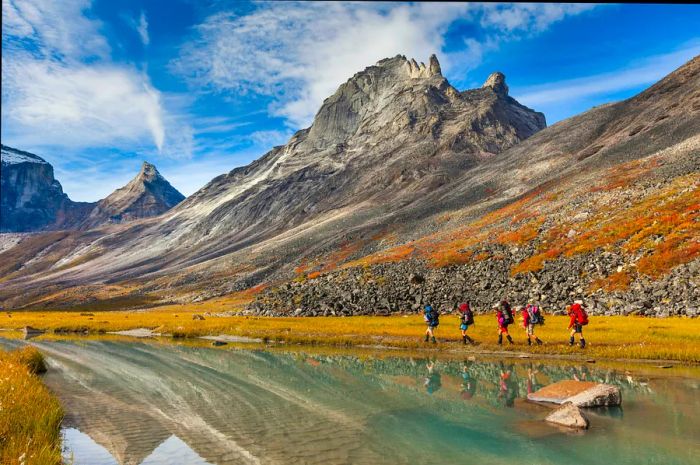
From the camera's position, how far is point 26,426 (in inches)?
619

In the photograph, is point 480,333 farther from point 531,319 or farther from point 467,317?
point 531,319

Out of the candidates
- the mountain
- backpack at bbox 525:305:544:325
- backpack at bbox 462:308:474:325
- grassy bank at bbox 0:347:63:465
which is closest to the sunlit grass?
backpack at bbox 525:305:544:325

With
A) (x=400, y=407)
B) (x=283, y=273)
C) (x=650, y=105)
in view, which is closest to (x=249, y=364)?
(x=400, y=407)

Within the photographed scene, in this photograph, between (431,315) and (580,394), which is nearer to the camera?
A: (580,394)

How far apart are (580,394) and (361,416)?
10.00m

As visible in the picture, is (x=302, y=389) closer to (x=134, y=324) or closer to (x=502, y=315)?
(x=502, y=315)

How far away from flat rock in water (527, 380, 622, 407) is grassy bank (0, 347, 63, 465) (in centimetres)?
1921

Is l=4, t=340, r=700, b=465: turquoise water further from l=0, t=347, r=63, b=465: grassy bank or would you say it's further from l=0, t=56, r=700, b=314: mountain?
l=0, t=56, r=700, b=314: mountain

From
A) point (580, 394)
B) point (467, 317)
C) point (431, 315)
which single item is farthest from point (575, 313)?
point (580, 394)

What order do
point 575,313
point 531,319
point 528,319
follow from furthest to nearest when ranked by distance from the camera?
1. point 528,319
2. point 531,319
3. point 575,313

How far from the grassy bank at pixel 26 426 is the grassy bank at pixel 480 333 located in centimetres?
3012

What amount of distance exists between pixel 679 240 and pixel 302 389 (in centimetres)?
5062

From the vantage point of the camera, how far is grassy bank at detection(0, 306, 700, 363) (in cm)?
3434

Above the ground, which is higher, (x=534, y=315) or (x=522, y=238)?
(x=522, y=238)
